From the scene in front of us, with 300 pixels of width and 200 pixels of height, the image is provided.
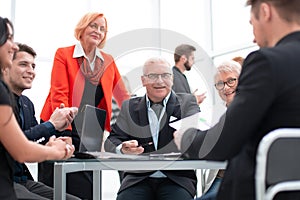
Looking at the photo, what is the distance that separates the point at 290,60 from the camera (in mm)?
1036

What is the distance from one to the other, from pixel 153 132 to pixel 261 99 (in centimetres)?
120

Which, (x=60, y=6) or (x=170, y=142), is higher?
(x=60, y=6)

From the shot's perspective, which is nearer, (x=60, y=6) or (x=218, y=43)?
(x=60, y=6)

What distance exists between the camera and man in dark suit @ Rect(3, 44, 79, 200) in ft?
6.21

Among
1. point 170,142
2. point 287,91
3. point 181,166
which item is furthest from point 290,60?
point 170,142

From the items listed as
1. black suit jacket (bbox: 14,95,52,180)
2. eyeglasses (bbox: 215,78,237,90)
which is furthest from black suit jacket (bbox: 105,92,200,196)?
black suit jacket (bbox: 14,95,52,180)

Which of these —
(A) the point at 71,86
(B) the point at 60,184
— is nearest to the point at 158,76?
(A) the point at 71,86

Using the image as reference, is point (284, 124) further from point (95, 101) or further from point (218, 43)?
point (218, 43)

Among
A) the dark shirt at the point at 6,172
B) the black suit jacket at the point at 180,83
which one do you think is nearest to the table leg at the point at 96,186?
the black suit jacket at the point at 180,83

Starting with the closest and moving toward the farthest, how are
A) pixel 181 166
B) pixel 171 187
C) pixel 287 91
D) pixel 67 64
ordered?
pixel 287 91, pixel 181 166, pixel 171 187, pixel 67 64

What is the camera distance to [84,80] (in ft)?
8.04

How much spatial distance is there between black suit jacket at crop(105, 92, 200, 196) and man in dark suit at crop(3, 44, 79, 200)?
33 centimetres

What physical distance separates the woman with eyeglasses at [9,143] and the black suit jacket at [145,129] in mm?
802

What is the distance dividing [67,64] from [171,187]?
0.96 m
